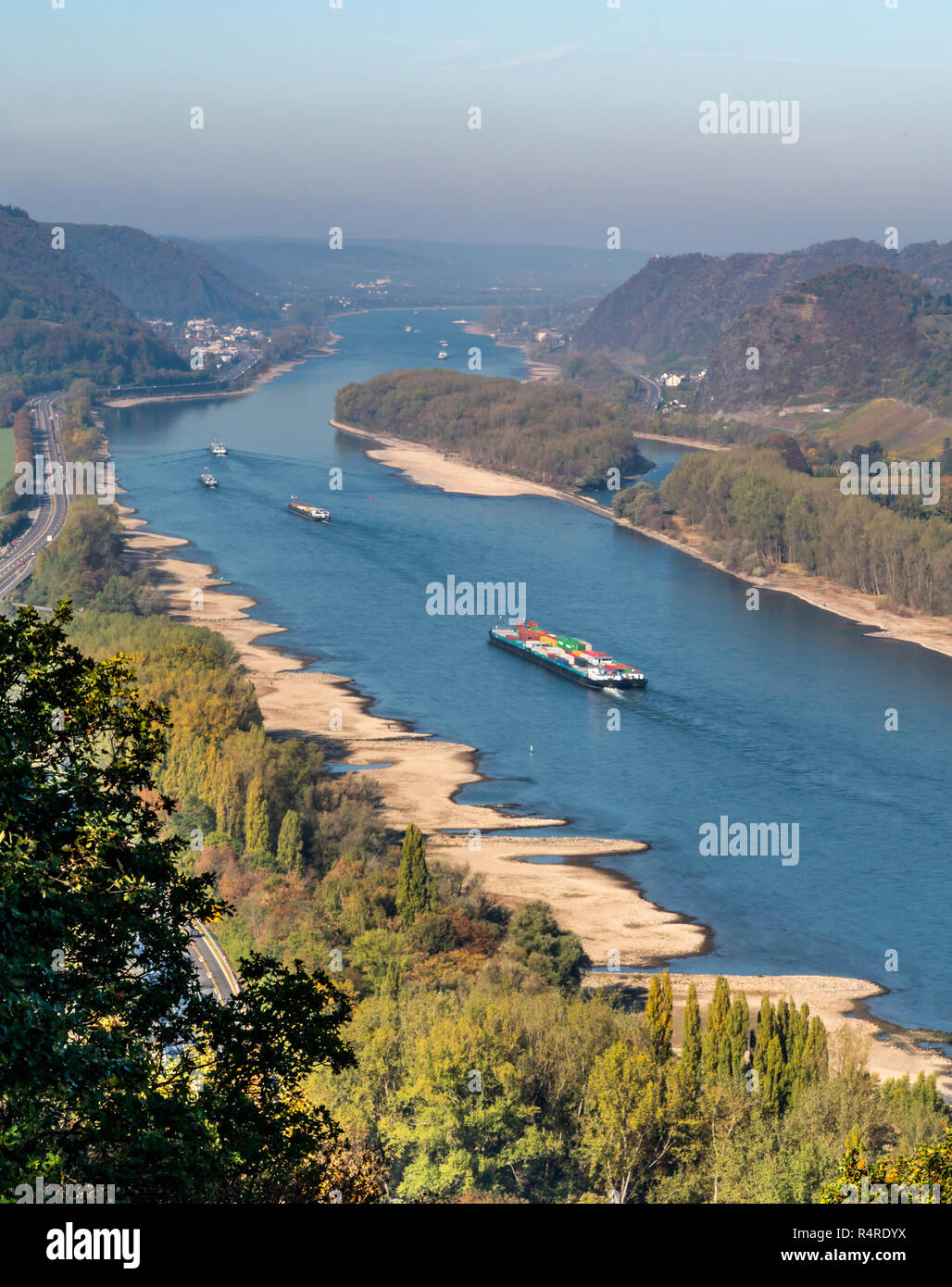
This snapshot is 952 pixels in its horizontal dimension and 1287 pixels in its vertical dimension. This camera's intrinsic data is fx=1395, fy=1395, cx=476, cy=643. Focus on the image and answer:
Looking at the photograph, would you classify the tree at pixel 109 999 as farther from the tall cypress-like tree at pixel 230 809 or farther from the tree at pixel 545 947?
the tall cypress-like tree at pixel 230 809

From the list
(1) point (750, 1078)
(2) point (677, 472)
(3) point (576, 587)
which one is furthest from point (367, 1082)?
(2) point (677, 472)

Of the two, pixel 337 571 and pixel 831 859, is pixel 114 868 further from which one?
pixel 337 571

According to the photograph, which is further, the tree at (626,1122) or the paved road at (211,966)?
the paved road at (211,966)

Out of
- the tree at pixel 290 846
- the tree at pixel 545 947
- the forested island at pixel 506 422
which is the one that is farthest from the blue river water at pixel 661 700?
the forested island at pixel 506 422

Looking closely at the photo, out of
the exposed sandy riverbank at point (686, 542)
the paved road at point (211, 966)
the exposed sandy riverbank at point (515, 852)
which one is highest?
the exposed sandy riverbank at point (686, 542)

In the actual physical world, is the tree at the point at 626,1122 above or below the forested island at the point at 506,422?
below

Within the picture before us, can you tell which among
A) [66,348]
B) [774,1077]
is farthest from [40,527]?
[66,348]
